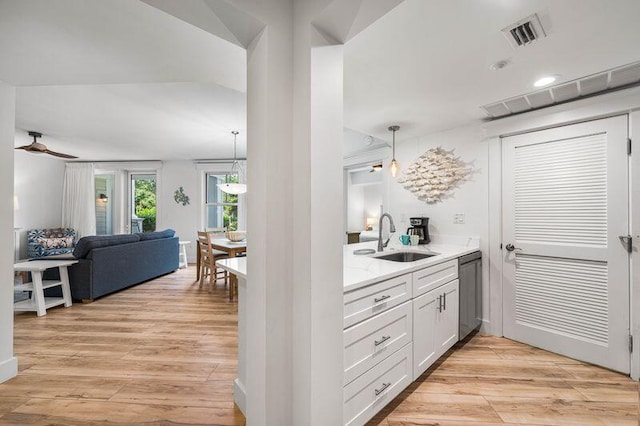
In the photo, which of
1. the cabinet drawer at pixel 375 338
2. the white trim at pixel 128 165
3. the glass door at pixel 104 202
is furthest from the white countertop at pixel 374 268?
the glass door at pixel 104 202

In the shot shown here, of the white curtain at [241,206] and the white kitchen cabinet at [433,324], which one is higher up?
the white curtain at [241,206]

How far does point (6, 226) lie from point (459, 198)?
3.97 meters

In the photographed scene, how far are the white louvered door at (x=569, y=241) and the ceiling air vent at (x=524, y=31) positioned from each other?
4.05 feet

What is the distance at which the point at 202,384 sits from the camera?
1.88 metres

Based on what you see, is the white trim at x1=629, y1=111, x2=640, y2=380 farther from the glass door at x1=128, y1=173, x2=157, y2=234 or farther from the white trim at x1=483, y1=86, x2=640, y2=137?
the glass door at x1=128, y1=173, x2=157, y2=234

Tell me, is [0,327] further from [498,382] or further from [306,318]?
[498,382]

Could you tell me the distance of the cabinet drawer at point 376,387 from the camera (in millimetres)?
1370

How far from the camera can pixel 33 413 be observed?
5.28ft

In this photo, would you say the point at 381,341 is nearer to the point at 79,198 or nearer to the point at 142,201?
the point at 142,201

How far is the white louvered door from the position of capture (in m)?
2.06

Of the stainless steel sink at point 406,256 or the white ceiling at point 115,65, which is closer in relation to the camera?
the white ceiling at point 115,65

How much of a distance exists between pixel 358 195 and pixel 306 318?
4197mm

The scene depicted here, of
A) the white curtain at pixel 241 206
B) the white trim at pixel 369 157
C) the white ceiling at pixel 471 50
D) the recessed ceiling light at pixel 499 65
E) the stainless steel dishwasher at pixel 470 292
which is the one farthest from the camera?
the white curtain at pixel 241 206

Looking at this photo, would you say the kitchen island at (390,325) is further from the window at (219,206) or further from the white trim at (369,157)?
the window at (219,206)
